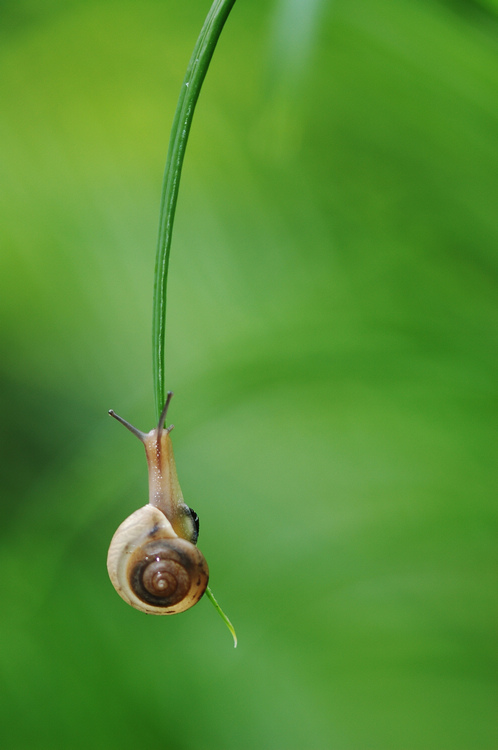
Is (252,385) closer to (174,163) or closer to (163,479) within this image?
(163,479)

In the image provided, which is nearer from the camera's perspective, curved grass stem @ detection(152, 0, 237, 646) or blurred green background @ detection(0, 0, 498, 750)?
curved grass stem @ detection(152, 0, 237, 646)

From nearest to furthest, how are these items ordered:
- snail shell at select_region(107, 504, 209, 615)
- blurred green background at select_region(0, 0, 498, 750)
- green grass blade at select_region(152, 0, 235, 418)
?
green grass blade at select_region(152, 0, 235, 418), snail shell at select_region(107, 504, 209, 615), blurred green background at select_region(0, 0, 498, 750)

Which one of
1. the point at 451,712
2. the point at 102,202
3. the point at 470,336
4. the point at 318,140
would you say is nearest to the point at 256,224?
the point at 318,140

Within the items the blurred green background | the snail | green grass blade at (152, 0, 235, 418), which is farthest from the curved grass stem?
the blurred green background

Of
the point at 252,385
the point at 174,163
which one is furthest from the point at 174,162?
the point at 252,385

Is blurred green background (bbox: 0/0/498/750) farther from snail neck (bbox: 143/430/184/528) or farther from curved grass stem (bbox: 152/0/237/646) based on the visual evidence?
curved grass stem (bbox: 152/0/237/646)

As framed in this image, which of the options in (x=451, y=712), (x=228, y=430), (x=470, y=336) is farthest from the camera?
(x=228, y=430)

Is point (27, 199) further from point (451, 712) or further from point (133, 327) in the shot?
point (451, 712)
